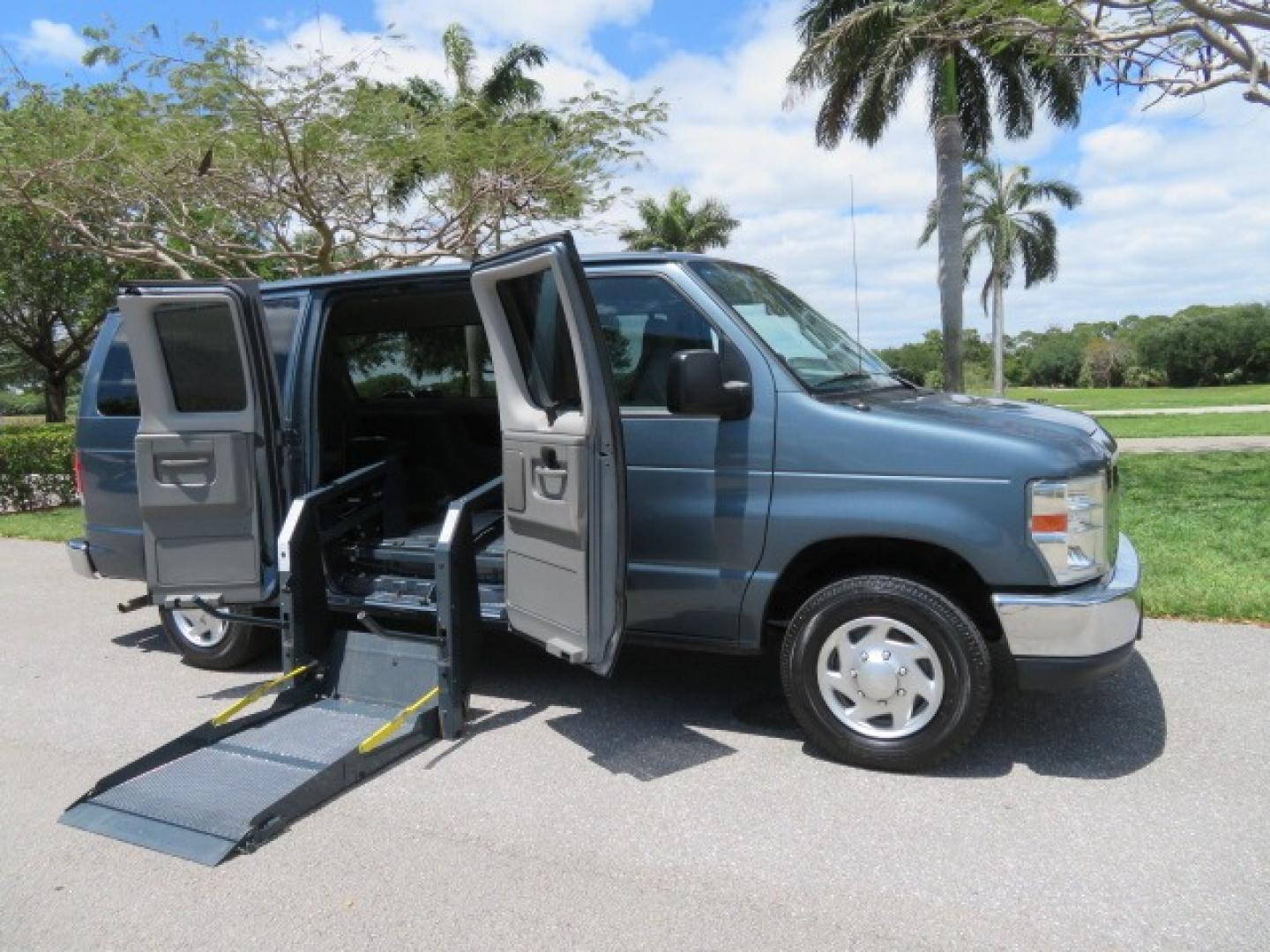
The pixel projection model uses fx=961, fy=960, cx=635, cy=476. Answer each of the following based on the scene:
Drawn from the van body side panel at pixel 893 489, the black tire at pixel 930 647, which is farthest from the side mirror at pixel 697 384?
the black tire at pixel 930 647

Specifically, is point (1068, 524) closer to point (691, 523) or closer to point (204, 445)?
point (691, 523)

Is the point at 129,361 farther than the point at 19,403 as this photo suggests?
No

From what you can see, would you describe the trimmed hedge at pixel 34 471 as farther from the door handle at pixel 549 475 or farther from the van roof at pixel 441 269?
the door handle at pixel 549 475

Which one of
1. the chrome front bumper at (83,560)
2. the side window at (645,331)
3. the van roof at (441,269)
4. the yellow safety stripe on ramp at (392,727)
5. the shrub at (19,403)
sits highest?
the van roof at (441,269)

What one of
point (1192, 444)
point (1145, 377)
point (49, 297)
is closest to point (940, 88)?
point (1192, 444)

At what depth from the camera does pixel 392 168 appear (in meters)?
15.3

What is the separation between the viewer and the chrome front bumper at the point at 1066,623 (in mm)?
3650

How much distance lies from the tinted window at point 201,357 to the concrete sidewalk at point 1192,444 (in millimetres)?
14849

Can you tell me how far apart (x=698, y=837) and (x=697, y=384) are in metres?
1.71

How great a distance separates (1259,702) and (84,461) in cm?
642

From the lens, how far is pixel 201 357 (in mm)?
4945

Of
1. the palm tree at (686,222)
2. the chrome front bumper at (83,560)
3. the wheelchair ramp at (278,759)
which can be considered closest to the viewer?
the wheelchair ramp at (278,759)

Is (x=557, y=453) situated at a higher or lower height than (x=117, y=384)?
lower

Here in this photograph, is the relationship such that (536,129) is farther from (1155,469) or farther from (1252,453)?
(1252,453)
